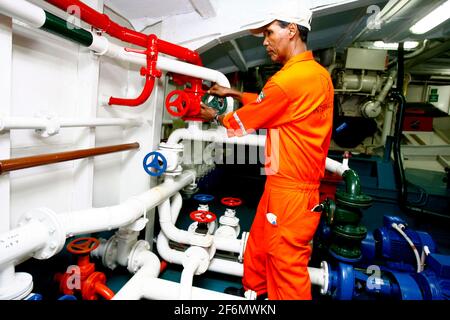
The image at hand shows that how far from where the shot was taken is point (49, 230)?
40.6 inches


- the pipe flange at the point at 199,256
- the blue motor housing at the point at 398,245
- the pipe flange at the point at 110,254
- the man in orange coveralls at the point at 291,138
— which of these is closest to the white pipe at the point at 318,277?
the man in orange coveralls at the point at 291,138

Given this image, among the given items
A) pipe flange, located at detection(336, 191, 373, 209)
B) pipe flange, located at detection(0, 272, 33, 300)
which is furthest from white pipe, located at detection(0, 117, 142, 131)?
pipe flange, located at detection(336, 191, 373, 209)

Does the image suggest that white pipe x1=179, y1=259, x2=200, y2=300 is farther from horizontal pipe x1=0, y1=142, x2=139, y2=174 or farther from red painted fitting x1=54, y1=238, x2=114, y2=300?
horizontal pipe x1=0, y1=142, x2=139, y2=174

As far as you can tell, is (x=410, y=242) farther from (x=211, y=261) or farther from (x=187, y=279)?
(x=187, y=279)

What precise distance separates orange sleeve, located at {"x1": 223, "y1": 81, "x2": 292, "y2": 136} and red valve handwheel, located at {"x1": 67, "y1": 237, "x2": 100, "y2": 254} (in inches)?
36.9

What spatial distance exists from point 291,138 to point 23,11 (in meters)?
1.23

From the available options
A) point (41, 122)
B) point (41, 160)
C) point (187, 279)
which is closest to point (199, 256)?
point (187, 279)

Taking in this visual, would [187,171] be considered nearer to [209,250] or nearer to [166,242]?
[166,242]

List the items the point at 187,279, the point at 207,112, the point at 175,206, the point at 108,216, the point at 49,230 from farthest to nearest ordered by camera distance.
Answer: the point at 175,206
the point at 207,112
the point at 187,279
the point at 108,216
the point at 49,230

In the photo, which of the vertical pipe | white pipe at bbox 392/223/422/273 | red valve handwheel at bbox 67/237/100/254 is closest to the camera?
the vertical pipe

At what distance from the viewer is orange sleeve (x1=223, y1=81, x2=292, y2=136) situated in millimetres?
1317

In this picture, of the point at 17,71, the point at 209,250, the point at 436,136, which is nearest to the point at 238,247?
the point at 209,250

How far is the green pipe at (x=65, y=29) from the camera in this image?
40.5 inches
